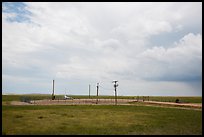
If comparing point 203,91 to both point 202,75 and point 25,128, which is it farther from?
point 25,128

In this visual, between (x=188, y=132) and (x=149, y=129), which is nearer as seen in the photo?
(x=188, y=132)

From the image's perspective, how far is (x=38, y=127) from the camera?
2341cm

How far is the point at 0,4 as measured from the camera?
14.4 meters

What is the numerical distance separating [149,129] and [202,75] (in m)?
10.8

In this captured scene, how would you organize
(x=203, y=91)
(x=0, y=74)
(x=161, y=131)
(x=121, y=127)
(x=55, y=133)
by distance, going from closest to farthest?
(x=203, y=91) < (x=0, y=74) < (x=55, y=133) < (x=161, y=131) < (x=121, y=127)

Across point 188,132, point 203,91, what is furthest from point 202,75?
point 188,132

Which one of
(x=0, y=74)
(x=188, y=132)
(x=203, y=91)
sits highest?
(x=0, y=74)

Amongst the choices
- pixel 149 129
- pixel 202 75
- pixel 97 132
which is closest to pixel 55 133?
pixel 97 132

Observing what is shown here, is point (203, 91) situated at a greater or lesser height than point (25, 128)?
greater

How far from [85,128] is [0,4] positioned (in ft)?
42.3

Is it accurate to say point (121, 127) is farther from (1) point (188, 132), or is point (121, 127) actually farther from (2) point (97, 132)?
(1) point (188, 132)

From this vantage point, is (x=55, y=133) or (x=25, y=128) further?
(x=25, y=128)

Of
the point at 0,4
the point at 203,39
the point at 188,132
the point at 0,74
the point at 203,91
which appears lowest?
the point at 188,132

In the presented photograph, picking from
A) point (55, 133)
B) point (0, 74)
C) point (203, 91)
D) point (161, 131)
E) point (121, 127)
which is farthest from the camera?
point (121, 127)
